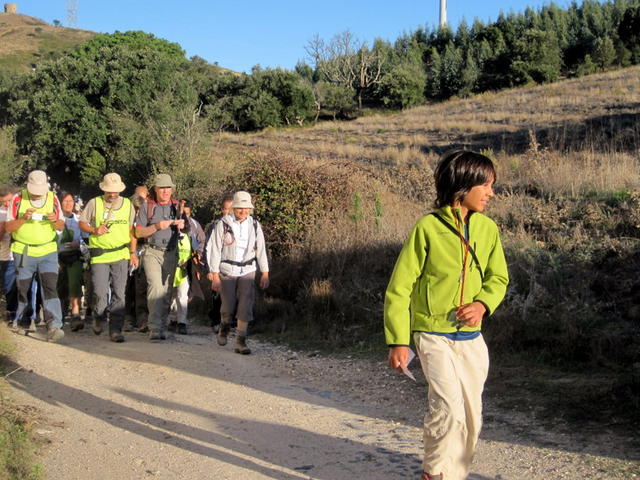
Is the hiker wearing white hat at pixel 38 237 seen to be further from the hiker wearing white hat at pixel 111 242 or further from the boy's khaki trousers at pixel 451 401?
the boy's khaki trousers at pixel 451 401

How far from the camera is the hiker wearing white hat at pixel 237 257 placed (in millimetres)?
8430

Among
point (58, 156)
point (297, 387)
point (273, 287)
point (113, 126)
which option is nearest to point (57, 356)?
point (297, 387)

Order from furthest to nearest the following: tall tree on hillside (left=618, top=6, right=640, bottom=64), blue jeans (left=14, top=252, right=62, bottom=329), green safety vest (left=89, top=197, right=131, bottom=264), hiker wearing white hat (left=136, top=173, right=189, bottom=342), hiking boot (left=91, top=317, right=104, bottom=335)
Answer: tall tree on hillside (left=618, top=6, right=640, bottom=64), hiking boot (left=91, top=317, right=104, bottom=335), hiker wearing white hat (left=136, top=173, right=189, bottom=342), green safety vest (left=89, top=197, right=131, bottom=264), blue jeans (left=14, top=252, right=62, bottom=329)

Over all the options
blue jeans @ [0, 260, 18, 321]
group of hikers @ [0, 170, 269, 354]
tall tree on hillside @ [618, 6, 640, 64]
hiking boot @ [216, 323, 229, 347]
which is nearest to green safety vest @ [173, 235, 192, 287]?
group of hikers @ [0, 170, 269, 354]

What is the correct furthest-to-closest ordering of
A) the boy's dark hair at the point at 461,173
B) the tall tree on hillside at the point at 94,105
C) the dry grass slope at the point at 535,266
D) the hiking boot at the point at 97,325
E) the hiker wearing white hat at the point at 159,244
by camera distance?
the tall tree on hillside at the point at 94,105
the hiking boot at the point at 97,325
the hiker wearing white hat at the point at 159,244
the dry grass slope at the point at 535,266
the boy's dark hair at the point at 461,173

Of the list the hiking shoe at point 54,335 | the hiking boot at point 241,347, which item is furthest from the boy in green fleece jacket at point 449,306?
the hiking shoe at point 54,335

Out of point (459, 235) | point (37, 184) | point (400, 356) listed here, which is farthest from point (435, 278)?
point (37, 184)

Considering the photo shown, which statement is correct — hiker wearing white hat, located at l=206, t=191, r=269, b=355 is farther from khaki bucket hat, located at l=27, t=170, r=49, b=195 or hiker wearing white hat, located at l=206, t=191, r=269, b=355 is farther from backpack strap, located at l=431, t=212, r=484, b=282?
backpack strap, located at l=431, t=212, r=484, b=282

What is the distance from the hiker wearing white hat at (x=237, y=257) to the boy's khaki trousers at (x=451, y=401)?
476cm

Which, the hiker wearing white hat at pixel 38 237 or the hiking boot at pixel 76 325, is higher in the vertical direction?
the hiker wearing white hat at pixel 38 237

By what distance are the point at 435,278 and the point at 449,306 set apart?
0.57ft

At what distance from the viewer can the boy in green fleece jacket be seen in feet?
12.6

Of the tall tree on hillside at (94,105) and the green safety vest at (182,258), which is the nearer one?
the green safety vest at (182,258)

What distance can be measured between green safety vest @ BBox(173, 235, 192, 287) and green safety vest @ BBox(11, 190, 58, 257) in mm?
1858
